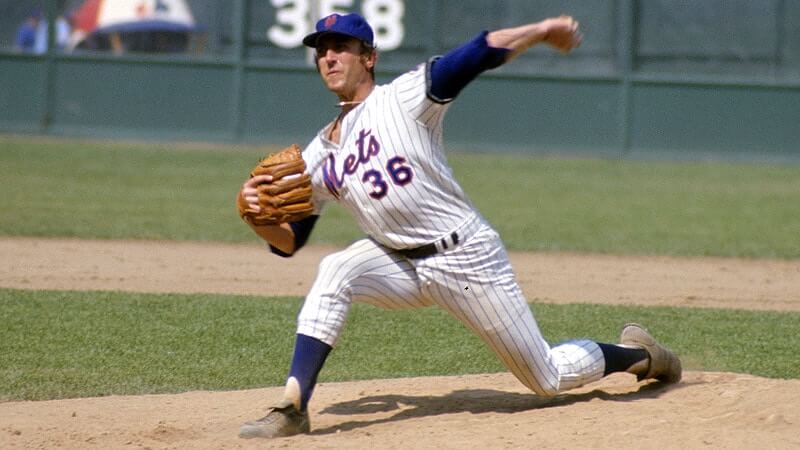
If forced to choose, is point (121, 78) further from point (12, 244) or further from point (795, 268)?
point (795, 268)

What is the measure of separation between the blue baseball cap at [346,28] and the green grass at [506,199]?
18.5 feet

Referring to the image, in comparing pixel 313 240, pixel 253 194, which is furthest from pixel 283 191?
pixel 313 240

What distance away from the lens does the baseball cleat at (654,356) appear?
4.61 m

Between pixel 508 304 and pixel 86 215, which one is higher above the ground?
pixel 508 304

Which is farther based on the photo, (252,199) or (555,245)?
(555,245)

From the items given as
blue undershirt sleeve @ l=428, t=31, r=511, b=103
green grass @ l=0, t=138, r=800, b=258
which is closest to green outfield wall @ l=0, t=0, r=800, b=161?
green grass @ l=0, t=138, r=800, b=258

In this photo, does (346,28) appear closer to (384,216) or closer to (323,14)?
(384,216)

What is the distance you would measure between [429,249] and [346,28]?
2.58 ft

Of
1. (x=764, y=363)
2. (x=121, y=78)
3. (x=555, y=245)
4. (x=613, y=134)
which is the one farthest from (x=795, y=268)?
(x=121, y=78)

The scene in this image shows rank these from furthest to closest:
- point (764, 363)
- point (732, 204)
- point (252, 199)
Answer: point (732, 204) → point (764, 363) → point (252, 199)

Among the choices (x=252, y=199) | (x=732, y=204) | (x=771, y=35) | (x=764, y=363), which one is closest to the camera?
(x=252, y=199)

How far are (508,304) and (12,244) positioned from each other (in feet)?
19.1

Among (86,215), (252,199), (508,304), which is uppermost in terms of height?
(252,199)

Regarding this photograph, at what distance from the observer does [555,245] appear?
9.66 meters
